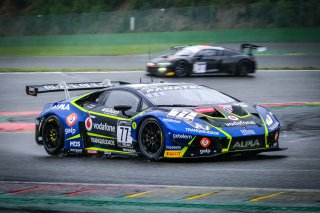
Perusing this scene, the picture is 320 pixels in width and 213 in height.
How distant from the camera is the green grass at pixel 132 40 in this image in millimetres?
38156

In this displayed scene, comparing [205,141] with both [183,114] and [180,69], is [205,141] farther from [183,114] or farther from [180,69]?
[180,69]

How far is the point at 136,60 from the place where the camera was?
3231cm

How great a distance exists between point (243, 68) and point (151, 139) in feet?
53.8

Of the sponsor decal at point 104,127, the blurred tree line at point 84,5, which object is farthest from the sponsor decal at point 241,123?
the blurred tree line at point 84,5

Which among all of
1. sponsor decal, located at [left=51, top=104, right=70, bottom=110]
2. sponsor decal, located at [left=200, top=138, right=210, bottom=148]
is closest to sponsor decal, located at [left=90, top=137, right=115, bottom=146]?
sponsor decal, located at [left=51, top=104, right=70, bottom=110]

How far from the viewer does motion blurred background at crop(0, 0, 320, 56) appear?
129ft

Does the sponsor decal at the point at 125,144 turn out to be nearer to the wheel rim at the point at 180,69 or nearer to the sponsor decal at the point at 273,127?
the sponsor decal at the point at 273,127

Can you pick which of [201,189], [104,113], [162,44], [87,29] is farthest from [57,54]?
[201,189]

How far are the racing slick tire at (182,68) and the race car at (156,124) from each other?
14.0 metres

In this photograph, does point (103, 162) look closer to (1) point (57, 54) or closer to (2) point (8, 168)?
(2) point (8, 168)

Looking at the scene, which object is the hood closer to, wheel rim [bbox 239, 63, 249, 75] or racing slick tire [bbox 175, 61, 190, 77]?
racing slick tire [bbox 175, 61, 190, 77]

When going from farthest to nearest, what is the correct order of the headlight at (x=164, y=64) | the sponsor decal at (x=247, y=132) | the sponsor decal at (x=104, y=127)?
the headlight at (x=164, y=64), the sponsor decal at (x=104, y=127), the sponsor decal at (x=247, y=132)

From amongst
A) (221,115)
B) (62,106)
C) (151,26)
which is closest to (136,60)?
(151,26)

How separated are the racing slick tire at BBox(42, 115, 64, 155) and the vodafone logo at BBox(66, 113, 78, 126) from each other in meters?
0.17
